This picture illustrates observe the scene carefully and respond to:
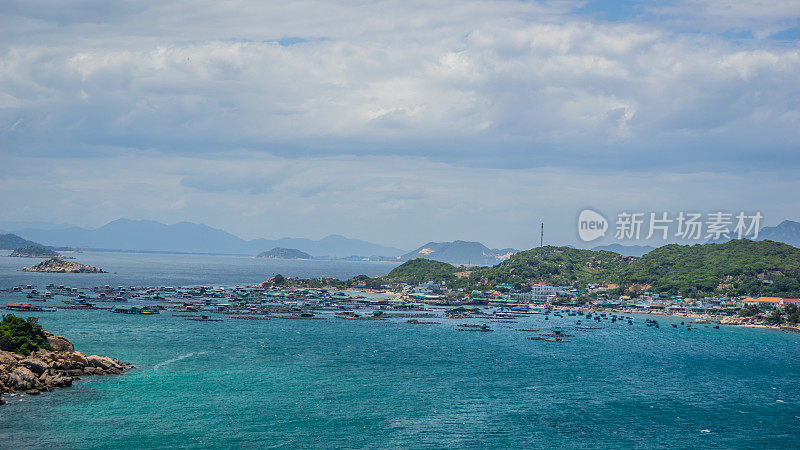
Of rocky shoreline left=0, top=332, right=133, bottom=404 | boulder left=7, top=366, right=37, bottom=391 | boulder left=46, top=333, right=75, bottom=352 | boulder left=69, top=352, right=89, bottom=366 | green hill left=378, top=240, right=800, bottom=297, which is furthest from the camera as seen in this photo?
green hill left=378, top=240, right=800, bottom=297

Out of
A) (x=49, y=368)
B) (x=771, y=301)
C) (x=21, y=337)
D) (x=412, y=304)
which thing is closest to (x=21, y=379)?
(x=49, y=368)

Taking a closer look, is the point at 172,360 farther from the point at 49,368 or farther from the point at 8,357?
the point at 8,357

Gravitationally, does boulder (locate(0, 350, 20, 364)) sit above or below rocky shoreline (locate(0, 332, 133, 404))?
above

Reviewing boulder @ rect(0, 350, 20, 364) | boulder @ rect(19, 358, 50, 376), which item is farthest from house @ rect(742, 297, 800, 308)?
boulder @ rect(0, 350, 20, 364)

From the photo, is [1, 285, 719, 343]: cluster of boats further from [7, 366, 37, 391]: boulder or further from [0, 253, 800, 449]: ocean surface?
[7, 366, 37, 391]: boulder

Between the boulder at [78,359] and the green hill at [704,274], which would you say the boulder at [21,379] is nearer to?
the boulder at [78,359]

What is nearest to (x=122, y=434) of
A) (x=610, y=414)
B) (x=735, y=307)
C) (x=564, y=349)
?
(x=610, y=414)

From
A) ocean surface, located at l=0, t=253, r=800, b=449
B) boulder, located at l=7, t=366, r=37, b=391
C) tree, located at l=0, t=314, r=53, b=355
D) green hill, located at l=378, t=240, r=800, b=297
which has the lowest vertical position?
ocean surface, located at l=0, t=253, r=800, b=449
